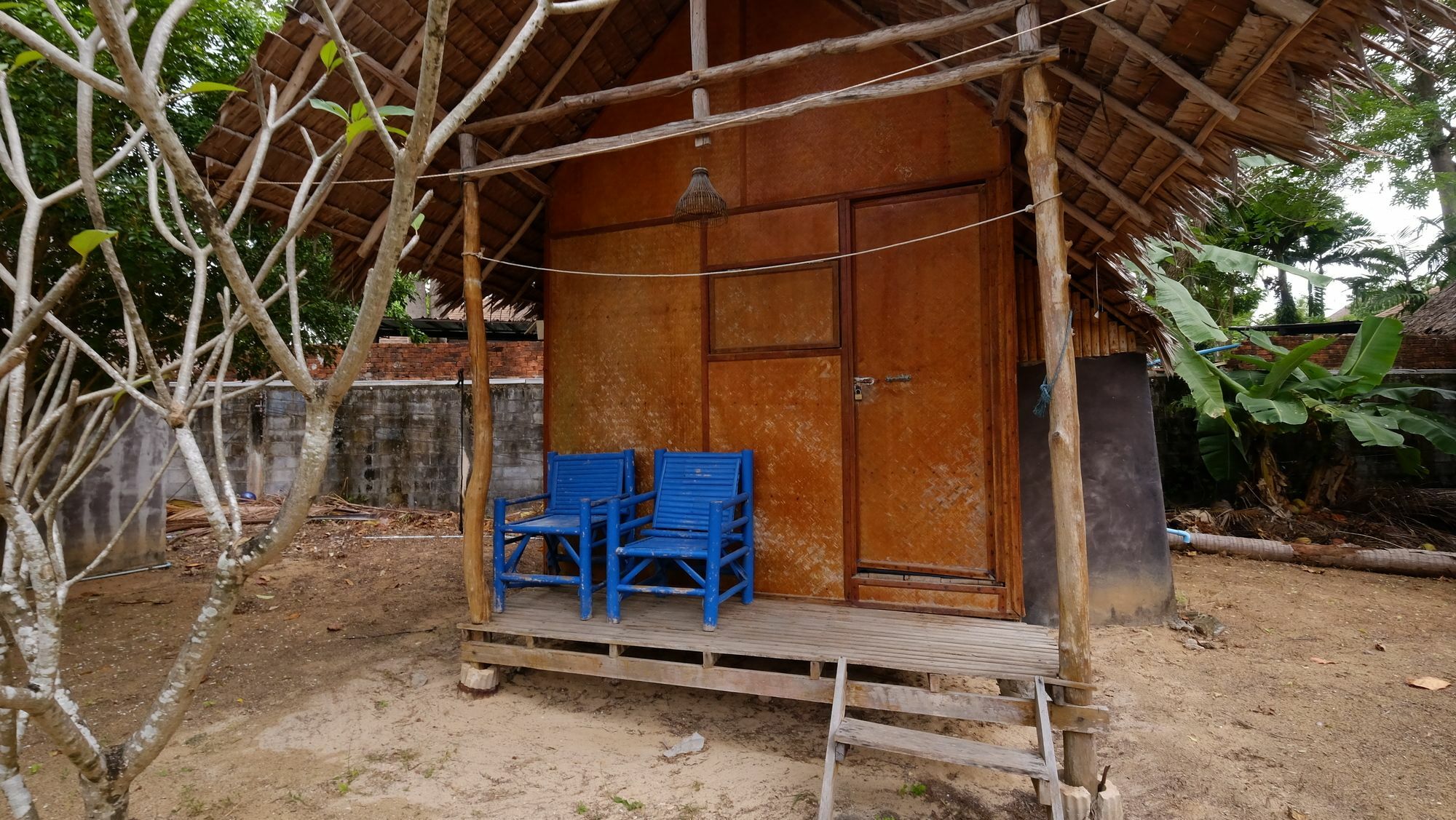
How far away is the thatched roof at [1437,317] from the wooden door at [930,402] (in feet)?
25.5

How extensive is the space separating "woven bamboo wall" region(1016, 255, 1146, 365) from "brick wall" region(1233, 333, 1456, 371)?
14.7 ft

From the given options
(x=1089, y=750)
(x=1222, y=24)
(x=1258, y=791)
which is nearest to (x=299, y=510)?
(x=1089, y=750)

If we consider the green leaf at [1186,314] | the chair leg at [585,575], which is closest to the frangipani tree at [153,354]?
the chair leg at [585,575]

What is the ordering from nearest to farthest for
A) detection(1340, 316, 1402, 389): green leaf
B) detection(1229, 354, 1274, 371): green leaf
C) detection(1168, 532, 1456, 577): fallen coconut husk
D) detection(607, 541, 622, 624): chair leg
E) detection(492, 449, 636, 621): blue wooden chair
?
detection(607, 541, 622, 624): chair leg
detection(492, 449, 636, 621): blue wooden chair
detection(1168, 532, 1456, 577): fallen coconut husk
detection(1340, 316, 1402, 389): green leaf
detection(1229, 354, 1274, 371): green leaf

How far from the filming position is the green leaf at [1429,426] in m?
6.82

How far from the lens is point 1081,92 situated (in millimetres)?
3477

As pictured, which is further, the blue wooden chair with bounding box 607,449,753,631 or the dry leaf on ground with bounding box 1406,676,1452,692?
the dry leaf on ground with bounding box 1406,676,1452,692

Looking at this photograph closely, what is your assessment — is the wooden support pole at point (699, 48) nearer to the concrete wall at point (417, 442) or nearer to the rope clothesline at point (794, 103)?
the rope clothesline at point (794, 103)

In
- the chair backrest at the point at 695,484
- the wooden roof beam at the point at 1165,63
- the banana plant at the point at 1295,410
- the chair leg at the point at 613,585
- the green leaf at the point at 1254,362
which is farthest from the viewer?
the green leaf at the point at 1254,362

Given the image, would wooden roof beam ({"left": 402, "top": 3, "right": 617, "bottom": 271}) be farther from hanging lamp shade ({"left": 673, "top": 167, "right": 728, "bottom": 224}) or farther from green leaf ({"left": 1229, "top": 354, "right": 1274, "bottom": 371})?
green leaf ({"left": 1229, "top": 354, "right": 1274, "bottom": 371})

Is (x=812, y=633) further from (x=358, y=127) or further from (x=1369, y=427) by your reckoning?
(x=1369, y=427)

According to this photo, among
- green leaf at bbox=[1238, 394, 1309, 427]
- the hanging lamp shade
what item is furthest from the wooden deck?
green leaf at bbox=[1238, 394, 1309, 427]

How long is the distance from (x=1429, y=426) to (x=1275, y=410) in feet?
4.95

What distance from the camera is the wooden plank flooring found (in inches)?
128
